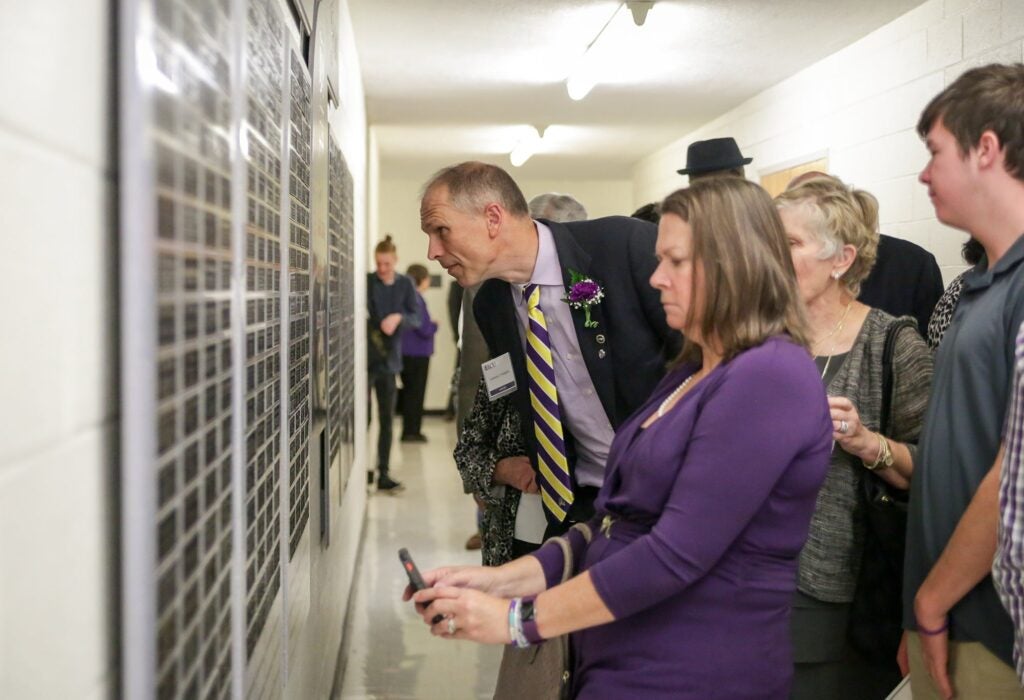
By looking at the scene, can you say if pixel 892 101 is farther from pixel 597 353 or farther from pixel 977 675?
pixel 977 675

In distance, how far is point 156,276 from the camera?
27.3 inches

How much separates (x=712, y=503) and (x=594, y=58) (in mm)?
4291

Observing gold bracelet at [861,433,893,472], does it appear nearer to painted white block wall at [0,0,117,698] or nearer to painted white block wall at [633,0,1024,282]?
painted white block wall at [0,0,117,698]

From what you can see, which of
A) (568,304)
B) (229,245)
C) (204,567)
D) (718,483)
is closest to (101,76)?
(229,245)

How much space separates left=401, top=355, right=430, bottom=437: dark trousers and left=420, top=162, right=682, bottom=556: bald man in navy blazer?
21.0 feet

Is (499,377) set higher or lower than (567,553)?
higher

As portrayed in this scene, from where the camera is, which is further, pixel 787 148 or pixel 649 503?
pixel 787 148

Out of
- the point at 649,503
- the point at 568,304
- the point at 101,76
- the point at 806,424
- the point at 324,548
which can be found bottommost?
the point at 324,548

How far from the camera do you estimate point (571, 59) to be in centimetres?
572

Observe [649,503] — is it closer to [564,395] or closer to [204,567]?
[204,567]

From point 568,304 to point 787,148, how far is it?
15.4ft

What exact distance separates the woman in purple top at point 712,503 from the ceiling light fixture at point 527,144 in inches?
279

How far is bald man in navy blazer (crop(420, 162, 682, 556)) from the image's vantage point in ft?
6.95

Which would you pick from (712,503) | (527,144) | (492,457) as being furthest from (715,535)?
(527,144)
